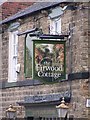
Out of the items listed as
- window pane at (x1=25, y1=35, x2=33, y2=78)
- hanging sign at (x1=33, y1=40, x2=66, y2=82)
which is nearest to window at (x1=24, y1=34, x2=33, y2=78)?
window pane at (x1=25, y1=35, x2=33, y2=78)

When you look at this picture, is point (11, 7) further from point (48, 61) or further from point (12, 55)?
point (48, 61)

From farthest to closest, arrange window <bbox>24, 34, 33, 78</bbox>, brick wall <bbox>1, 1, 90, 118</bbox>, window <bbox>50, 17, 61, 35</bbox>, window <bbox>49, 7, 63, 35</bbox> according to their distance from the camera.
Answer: window <bbox>50, 17, 61, 35</bbox>
window <bbox>49, 7, 63, 35</bbox>
window <bbox>24, 34, 33, 78</bbox>
brick wall <bbox>1, 1, 90, 118</bbox>

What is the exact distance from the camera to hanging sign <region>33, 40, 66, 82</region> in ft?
55.9

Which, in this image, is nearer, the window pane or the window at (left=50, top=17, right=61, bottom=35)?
the window pane

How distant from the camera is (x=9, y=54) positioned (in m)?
22.1

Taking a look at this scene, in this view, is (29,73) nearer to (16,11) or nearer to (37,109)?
(37,109)

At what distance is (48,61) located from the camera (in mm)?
17234

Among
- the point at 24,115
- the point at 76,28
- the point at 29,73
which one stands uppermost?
the point at 76,28

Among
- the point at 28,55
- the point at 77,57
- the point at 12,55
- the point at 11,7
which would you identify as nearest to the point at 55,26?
the point at 28,55

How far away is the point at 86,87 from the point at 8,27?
20.3ft

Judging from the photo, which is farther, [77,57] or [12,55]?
[12,55]

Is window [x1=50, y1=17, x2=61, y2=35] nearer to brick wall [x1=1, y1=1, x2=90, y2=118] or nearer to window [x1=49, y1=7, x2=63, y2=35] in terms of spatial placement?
window [x1=49, y1=7, x2=63, y2=35]

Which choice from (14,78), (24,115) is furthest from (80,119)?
(14,78)

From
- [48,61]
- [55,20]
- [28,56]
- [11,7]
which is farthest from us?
[11,7]
